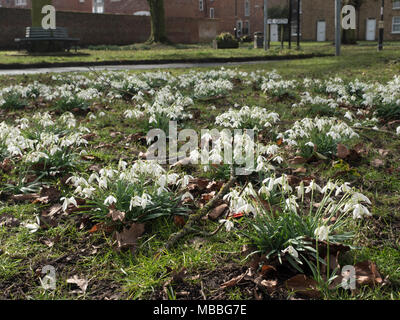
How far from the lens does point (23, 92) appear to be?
723 centimetres

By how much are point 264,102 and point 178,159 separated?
10.6ft

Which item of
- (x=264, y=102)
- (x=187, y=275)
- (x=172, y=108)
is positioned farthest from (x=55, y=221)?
(x=264, y=102)

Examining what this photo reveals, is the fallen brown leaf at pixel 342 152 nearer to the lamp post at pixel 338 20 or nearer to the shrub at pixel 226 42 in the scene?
the lamp post at pixel 338 20

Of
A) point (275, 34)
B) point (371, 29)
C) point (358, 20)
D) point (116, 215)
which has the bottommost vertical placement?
point (116, 215)

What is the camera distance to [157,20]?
29562mm

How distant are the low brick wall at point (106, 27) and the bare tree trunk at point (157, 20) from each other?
6.08 m

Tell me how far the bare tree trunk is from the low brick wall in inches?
239

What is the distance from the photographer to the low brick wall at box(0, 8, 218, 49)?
94.5 feet

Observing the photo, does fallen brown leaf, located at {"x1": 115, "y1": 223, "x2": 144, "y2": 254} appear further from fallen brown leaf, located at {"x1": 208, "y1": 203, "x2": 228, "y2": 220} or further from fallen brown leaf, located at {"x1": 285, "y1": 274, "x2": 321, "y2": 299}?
fallen brown leaf, located at {"x1": 285, "y1": 274, "x2": 321, "y2": 299}

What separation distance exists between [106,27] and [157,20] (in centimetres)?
658

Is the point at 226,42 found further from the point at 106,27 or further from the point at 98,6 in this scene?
the point at 98,6

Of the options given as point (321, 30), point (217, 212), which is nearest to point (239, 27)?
point (321, 30)

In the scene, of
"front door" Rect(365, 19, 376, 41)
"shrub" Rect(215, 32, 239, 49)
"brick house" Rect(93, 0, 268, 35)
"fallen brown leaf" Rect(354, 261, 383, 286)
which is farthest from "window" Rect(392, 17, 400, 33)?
"fallen brown leaf" Rect(354, 261, 383, 286)
